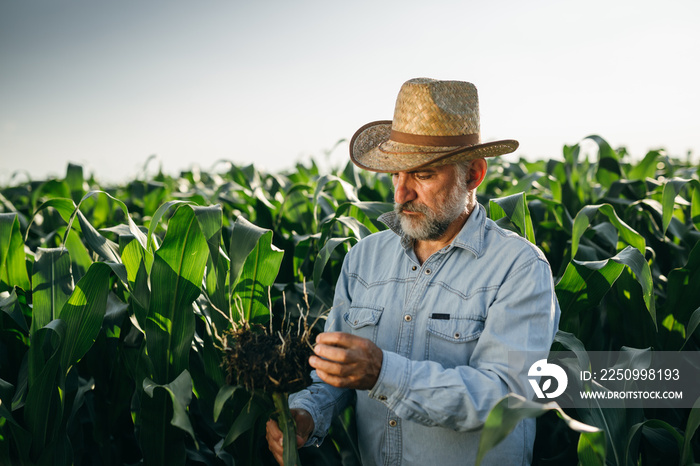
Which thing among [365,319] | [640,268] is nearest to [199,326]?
[365,319]

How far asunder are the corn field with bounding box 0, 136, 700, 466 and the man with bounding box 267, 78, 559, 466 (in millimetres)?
179

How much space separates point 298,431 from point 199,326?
2.13ft

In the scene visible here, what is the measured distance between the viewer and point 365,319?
1.74m

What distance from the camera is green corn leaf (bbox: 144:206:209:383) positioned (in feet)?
5.08

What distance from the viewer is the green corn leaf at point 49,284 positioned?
1707 mm

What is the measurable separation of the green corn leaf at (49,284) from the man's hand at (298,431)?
77cm

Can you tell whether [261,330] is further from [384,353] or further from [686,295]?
[686,295]

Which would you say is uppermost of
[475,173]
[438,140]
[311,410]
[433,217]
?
[438,140]

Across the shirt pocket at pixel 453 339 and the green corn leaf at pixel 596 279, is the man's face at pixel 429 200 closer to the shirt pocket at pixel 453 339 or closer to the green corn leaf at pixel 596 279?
the shirt pocket at pixel 453 339

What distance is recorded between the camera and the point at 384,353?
1.32 metres

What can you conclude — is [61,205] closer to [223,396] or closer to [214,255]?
[214,255]

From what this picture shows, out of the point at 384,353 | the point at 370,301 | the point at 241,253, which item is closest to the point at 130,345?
the point at 241,253

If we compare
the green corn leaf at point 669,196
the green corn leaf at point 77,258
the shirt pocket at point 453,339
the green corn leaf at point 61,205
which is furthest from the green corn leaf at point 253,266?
the green corn leaf at point 669,196

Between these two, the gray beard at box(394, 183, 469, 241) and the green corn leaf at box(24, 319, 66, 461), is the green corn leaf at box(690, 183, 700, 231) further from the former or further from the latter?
the green corn leaf at box(24, 319, 66, 461)
